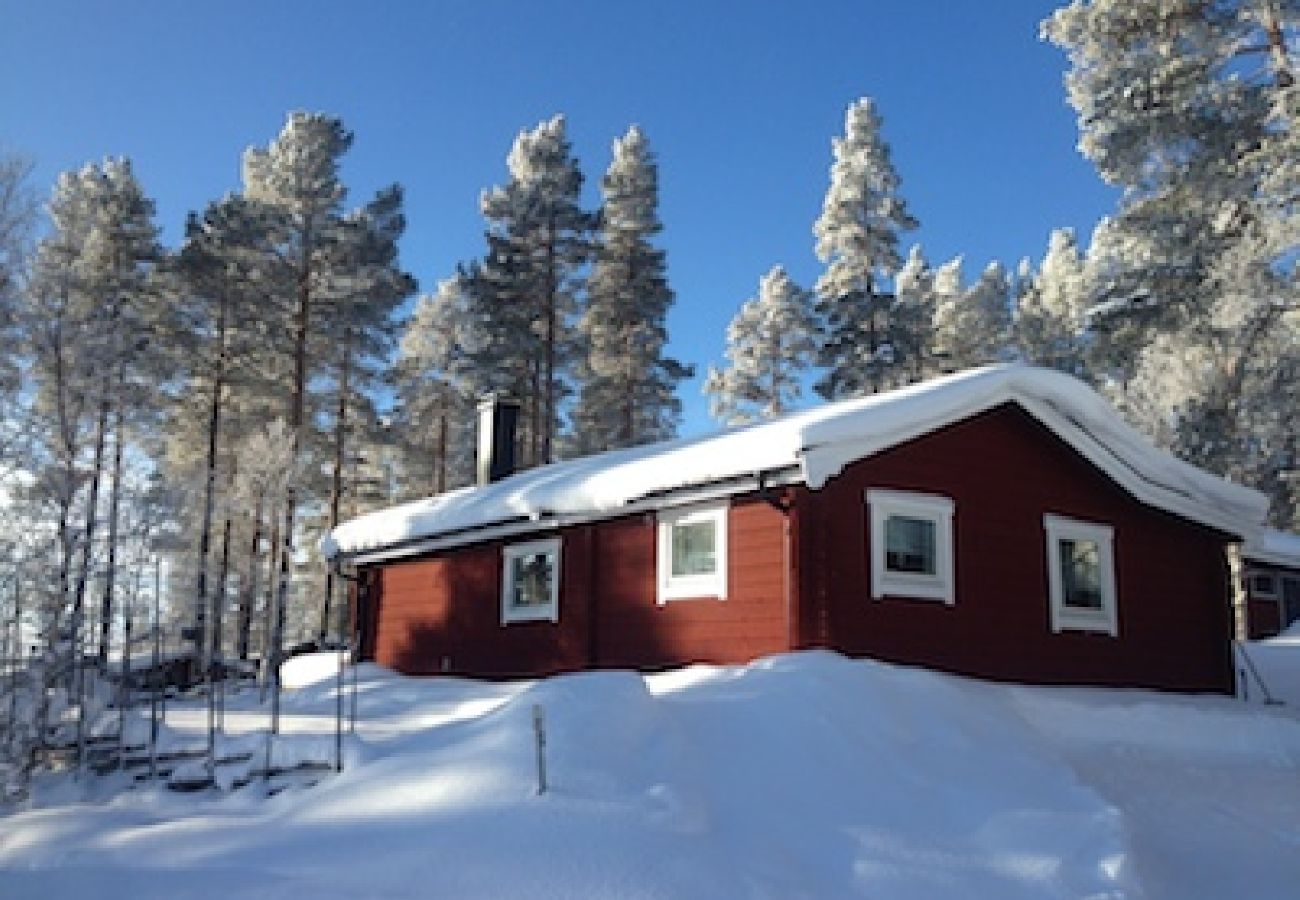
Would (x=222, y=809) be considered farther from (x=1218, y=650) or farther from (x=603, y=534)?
(x=1218, y=650)

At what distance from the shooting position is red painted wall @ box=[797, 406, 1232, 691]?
1013 centimetres

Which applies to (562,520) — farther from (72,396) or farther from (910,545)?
(72,396)

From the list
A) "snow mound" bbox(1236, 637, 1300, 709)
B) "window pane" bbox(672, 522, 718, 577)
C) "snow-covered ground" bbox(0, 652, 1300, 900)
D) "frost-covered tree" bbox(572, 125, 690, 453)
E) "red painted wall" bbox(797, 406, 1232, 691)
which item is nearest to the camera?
"snow-covered ground" bbox(0, 652, 1300, 900)

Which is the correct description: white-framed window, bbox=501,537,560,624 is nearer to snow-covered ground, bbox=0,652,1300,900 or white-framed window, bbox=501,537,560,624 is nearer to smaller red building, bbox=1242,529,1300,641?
snow-covered ground, bbox=0,652,1300,900

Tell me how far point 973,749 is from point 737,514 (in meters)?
3.78

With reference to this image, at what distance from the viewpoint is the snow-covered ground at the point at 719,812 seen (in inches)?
213

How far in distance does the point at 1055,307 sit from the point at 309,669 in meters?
34.3

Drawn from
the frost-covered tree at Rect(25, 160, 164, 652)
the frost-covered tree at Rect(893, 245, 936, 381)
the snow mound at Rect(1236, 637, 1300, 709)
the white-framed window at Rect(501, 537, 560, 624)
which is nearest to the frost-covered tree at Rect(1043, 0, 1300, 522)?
the snow mound at Rect(1236, 637, 1300, 709)

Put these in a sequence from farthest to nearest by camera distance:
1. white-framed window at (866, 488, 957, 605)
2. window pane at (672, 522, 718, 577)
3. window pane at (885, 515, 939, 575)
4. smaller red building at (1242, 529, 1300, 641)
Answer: smaller red building at (1242, 529, 1300, 641) → window pane at (672, 522, 718, 577) → window pane at (885, 515, 939, 575) → white-framed window at (866, 488, 957, 605)

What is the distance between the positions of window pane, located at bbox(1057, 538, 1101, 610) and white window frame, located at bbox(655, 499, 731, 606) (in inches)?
162

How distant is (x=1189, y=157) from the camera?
1414 centimetres

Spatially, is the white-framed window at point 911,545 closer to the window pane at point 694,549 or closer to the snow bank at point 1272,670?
the window pane at point 694,549

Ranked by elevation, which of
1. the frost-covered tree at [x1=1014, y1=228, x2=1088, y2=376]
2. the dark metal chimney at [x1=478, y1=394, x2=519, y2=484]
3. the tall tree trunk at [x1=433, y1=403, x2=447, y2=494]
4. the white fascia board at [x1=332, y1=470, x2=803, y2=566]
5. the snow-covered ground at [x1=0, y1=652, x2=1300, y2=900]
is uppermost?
the frost-covered tree at [x1=1014, y1=228, x2=1088, y2=376]

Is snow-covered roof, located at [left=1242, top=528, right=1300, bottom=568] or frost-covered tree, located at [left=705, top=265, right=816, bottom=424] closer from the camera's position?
snow-covered roof, located at [left=1242, top=528, right=1300, bottom=568]
